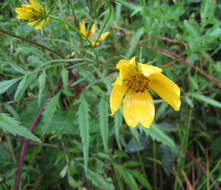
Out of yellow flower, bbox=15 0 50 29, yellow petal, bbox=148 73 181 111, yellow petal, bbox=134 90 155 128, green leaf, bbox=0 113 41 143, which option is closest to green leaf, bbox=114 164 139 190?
yellow petal, bbox=134 90 155 128

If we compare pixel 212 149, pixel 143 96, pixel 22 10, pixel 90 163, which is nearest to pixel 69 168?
pixel 90 163

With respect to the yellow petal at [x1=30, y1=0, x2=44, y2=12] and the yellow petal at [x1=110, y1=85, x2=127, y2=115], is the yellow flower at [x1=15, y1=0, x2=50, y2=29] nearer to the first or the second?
the yellow petal at [x1=30, y1=0, x2=44, y2=12]

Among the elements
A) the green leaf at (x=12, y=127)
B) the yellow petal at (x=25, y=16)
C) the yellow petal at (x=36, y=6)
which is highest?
the yellow petal at (x=36, y=6)

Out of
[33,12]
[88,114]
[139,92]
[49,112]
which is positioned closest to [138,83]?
[139,92]

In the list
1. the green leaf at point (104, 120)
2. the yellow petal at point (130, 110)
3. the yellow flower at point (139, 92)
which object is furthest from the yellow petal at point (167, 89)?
the green leaf at point (104, 120)

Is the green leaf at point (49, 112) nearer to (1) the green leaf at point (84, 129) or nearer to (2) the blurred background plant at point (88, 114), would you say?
(2) the blurred background plant at point (88, 114)

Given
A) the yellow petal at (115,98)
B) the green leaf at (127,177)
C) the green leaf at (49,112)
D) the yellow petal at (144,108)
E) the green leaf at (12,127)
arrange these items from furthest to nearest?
the green leaf at (127,177) → the green leaf at (49,112) → the yellow petal at (144,108) → the yellow petal at (115,98) → the green leaf at (12,127)
